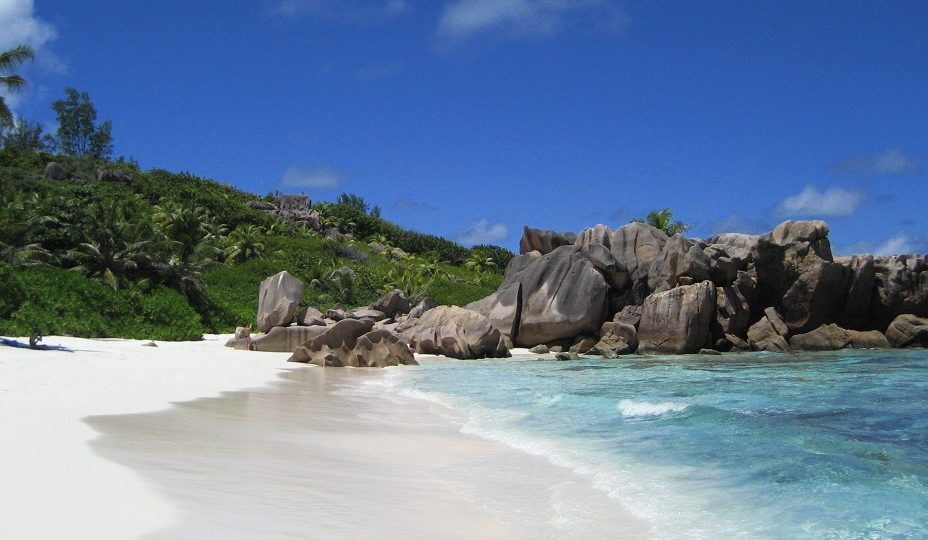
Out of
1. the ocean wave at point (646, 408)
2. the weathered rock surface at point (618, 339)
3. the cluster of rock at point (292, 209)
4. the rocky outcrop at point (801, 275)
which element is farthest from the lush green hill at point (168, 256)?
the rocky outcrop at point (801, 275)

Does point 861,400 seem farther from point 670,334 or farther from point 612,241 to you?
point 612,241

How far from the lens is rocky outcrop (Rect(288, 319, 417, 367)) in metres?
20.4

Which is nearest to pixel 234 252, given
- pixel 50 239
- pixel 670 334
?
pixel 50 239

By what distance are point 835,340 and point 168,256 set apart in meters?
27.6

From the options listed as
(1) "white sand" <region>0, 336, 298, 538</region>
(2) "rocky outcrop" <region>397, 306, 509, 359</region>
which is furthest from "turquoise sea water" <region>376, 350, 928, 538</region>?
(2) "rocky outcrop" <region>397, 306, 509, 359</region>

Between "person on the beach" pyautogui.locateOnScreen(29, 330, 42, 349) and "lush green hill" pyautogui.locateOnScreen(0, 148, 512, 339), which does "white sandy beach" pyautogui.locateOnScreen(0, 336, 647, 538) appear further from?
"lush green hill" pyautogui.locateOnScreen(0, 148, 512, 339)

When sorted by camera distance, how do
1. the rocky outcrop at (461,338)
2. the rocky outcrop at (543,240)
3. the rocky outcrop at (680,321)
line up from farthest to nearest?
the rocky outcrop at (543,240), the rocky outcrop at (680,321), the rocky outcrop at (461,338)

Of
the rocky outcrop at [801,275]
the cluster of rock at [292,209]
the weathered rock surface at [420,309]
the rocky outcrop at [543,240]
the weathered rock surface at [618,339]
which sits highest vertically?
the cluster of rock at [292,209]

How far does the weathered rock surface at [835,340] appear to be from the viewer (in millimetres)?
26672

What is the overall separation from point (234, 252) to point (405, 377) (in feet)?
102

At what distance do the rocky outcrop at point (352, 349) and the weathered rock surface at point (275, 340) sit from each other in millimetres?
2708

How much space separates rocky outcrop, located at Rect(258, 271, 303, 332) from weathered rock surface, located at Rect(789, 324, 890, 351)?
18.0 metres

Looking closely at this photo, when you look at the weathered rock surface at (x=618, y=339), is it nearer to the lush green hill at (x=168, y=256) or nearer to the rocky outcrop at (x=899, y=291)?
the rocky outcrop at (x=899, y=291)

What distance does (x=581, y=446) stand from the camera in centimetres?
801
